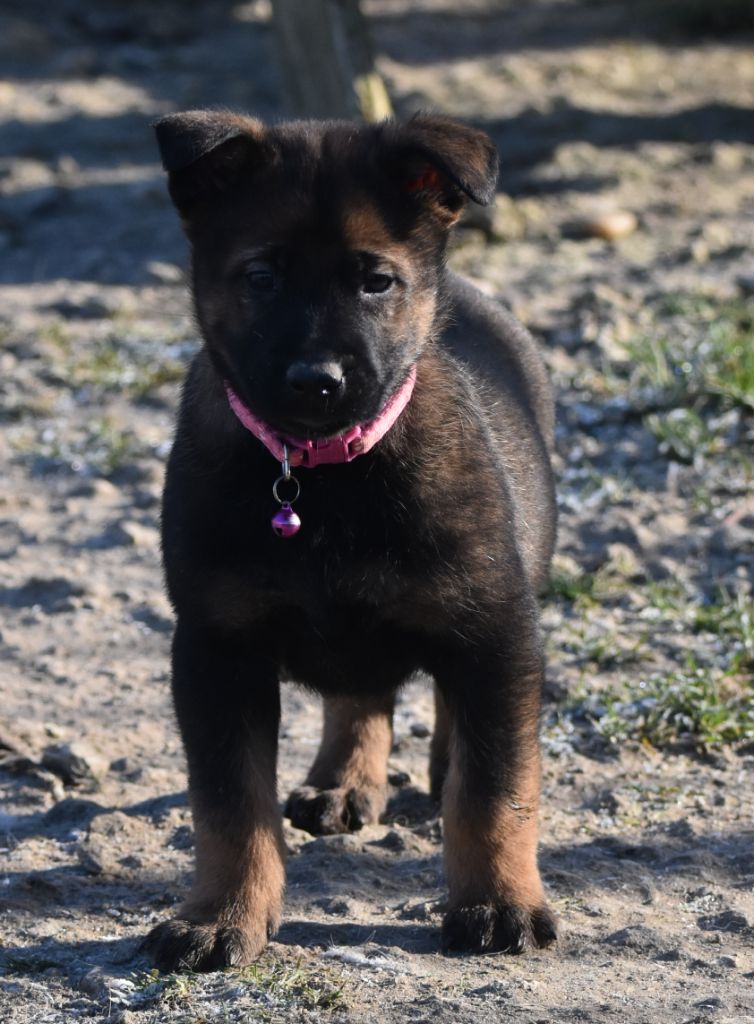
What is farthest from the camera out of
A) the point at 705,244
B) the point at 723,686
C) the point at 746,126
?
the point at 746,126

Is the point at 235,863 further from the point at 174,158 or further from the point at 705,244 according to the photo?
the point at 705,244

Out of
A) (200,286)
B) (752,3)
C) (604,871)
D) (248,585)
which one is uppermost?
(752,3)

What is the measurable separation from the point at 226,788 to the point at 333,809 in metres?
0.81

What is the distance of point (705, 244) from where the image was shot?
8.71 metres

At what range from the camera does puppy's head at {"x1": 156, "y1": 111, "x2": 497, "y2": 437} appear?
3430mm

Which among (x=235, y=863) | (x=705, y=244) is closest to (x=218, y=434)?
(x=235, y=863)

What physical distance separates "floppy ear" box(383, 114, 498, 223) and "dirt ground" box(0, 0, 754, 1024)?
66.4 inches

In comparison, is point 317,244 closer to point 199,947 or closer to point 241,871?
point 241,871

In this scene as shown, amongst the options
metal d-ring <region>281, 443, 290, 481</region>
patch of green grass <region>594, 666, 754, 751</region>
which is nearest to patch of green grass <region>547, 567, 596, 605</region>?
patch of green grass <region>594, 666, 754, 751</region>

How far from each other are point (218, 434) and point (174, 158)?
0.65 metres

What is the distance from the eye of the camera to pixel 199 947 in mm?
3592

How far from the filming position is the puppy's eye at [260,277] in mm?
3523

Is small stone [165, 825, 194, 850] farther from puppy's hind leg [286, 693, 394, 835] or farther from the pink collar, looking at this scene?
the pink collar

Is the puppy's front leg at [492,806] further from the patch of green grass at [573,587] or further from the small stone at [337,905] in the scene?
the patch of green grass at [573,587]
